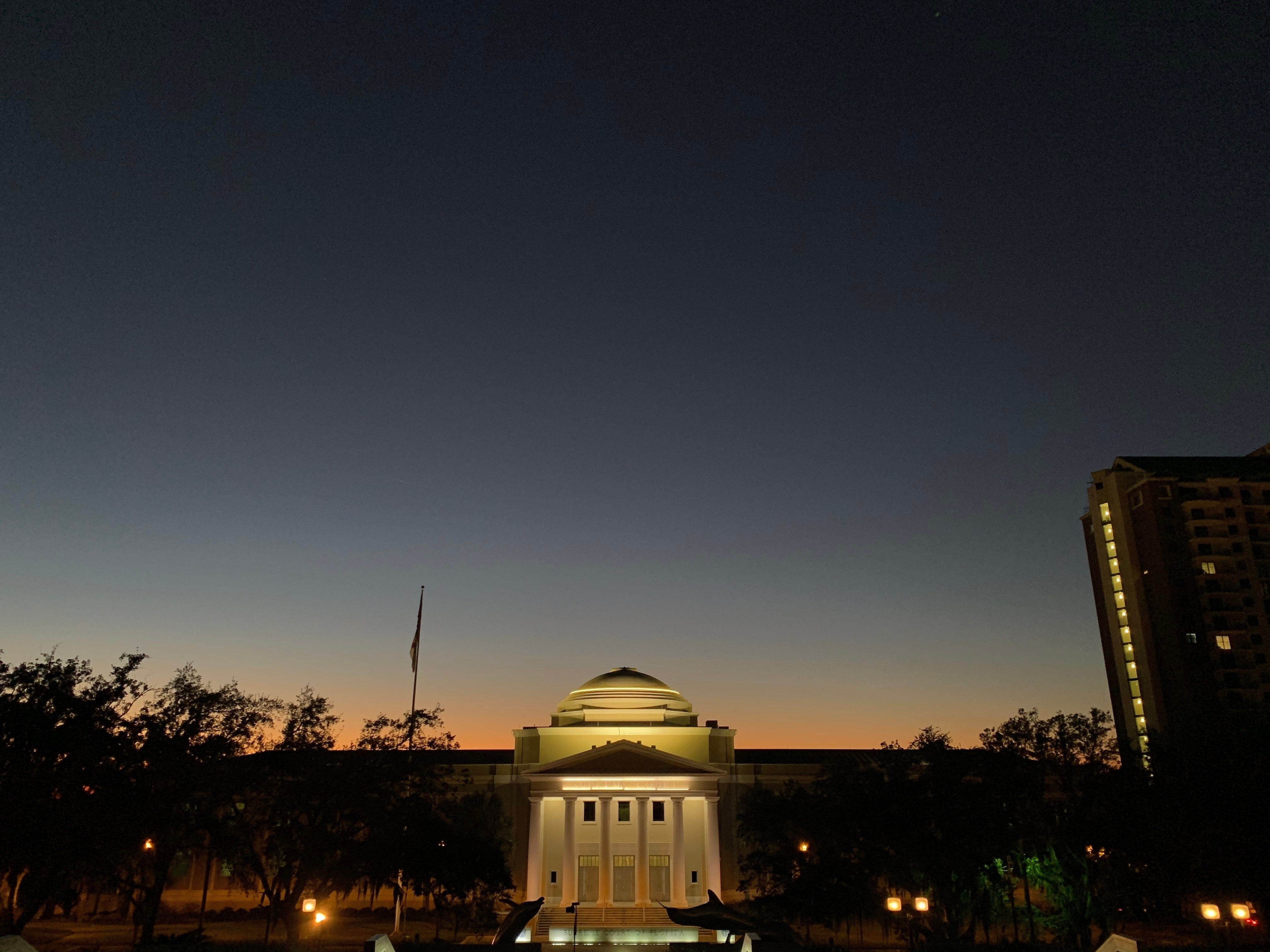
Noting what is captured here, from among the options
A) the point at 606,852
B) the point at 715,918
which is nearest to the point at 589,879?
the point at 606,852

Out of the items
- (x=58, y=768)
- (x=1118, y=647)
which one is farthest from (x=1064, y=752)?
(x=1118, y=647)

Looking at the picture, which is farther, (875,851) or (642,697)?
(642,697)

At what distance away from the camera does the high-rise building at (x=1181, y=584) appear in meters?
99.6

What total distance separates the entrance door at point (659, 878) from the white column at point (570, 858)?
5253 millimetres

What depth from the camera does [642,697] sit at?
82.0 meters

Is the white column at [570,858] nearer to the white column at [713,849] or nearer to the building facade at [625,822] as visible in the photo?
the building facade at [625,822]

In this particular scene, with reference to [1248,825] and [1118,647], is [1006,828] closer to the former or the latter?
[1248,825]

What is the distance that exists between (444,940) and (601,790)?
21.8 meters

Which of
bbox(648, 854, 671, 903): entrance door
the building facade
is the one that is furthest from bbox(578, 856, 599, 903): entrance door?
bbox(648, 854, 671, 903): entrance door

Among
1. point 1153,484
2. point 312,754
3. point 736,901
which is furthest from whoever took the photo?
point 1153,484

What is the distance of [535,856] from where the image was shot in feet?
229

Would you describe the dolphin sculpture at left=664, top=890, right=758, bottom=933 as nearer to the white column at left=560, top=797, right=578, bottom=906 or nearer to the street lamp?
the street lamp

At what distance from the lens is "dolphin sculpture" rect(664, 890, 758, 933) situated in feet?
119

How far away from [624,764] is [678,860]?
7672 millimetres
